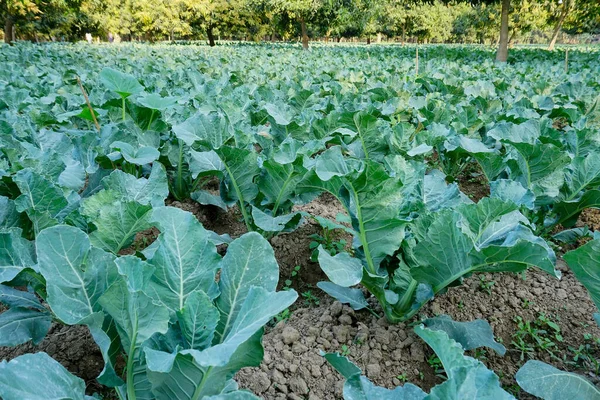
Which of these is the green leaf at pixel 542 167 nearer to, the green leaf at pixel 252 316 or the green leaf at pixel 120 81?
the green leaf at pixel 252 316

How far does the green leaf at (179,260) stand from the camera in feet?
4.36

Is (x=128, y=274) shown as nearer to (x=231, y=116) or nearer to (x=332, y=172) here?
(x=332, y=172)

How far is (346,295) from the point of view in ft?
6.66

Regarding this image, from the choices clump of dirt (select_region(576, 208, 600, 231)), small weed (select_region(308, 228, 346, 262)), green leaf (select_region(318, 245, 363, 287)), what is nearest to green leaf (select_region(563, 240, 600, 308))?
green leaf (select_region(318, 245, 363, 287))

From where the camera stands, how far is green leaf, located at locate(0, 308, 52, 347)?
5.24ft

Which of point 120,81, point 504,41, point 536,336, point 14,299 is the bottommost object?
point 504,41

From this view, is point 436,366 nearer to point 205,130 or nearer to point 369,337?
point 369,337

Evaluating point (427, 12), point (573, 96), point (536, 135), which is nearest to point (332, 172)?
point (536, 135)

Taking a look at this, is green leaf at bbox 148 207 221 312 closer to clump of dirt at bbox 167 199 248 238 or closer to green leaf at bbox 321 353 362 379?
green leaf at bbox 321 353 362 379

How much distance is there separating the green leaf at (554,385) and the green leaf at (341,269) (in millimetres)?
648

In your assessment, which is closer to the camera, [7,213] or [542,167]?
[7,213]

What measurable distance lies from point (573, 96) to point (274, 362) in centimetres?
529

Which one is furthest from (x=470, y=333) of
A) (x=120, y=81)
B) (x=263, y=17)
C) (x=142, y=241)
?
(x=263, y=17)

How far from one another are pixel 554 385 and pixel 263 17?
44275mm
